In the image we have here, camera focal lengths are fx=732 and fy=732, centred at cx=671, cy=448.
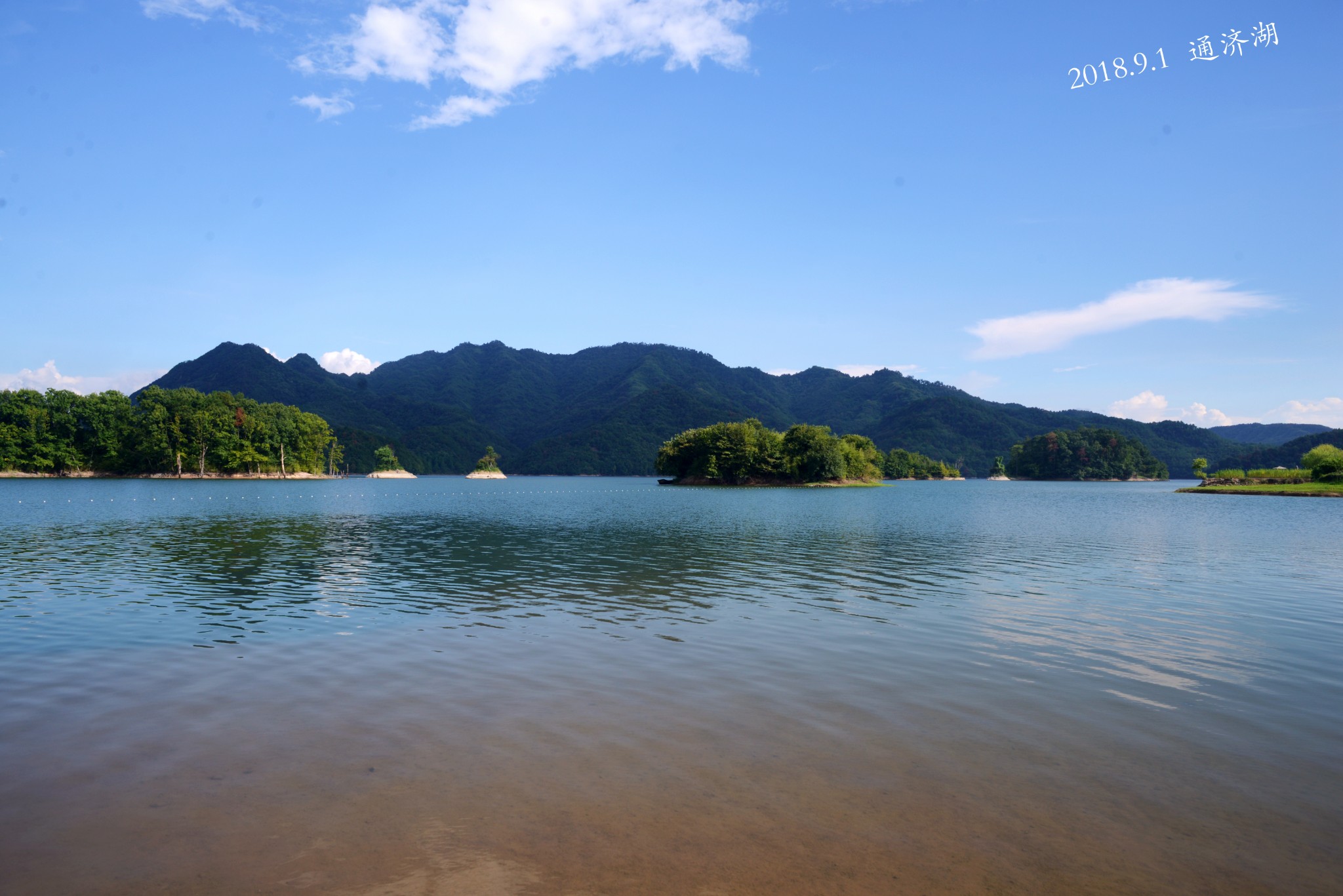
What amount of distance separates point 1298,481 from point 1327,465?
29.2 ft

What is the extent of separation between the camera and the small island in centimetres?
13050

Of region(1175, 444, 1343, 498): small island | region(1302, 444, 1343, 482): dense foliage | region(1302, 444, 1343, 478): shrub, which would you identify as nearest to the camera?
region(1175, 444, 1343, 498): small island

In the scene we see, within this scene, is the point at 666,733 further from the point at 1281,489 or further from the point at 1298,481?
the point at 1298,481

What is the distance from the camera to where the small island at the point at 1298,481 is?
428ft

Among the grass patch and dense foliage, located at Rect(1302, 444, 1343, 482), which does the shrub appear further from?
the grass patch

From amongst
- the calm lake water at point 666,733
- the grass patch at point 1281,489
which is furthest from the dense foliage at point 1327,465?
the calm lake water at point 666,733

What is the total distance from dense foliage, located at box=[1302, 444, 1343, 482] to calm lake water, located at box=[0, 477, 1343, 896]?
138642mm

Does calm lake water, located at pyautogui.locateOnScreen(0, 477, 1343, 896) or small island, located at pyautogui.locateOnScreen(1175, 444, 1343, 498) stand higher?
small island, located at pyautogui.locateOnScreen(1175, 444, 1343, 498)

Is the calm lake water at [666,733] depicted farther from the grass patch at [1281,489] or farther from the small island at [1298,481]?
the small island at [1298,481]

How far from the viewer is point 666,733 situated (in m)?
12.7

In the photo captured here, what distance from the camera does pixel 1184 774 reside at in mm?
11141

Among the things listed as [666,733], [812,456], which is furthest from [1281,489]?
[666,733]

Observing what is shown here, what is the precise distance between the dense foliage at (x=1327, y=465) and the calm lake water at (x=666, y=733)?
13864 cm

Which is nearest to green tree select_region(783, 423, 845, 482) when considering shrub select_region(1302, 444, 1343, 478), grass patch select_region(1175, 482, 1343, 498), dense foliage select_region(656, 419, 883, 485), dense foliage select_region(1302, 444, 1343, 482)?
dense foliage select_region(656, 419, 883, 485)
